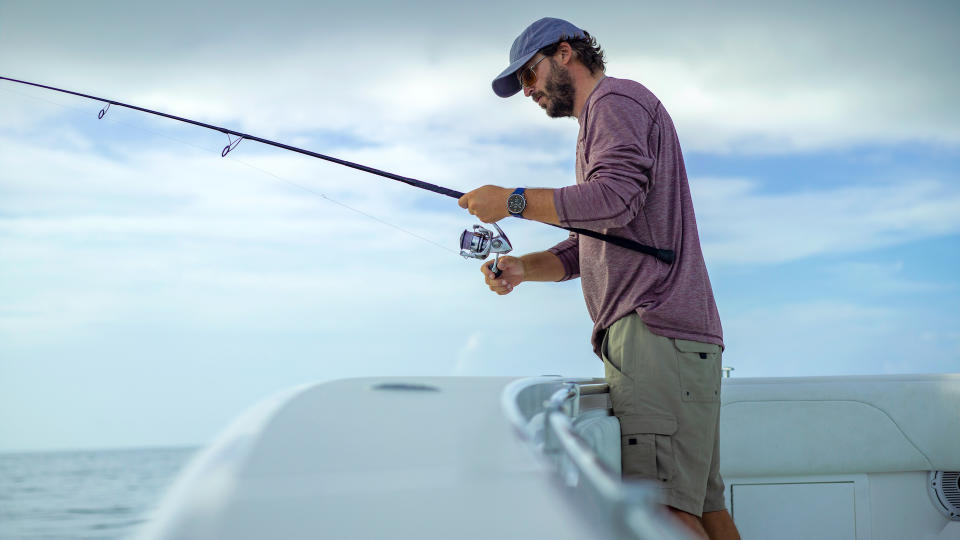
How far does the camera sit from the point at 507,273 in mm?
1723

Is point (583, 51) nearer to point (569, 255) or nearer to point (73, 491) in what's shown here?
point (569, 255)

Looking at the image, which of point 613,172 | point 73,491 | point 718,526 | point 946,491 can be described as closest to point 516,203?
point 613,172

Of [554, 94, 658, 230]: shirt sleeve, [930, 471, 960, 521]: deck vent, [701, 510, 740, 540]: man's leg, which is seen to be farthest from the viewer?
[930, 471, 960, 521]: deck vent

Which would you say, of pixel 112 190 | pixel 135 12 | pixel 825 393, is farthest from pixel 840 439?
pixel 112 190

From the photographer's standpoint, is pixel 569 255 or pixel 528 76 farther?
pixel 569 255

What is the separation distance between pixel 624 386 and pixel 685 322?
5.8 inches

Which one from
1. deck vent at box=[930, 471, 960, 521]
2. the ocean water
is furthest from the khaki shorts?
the ocean water

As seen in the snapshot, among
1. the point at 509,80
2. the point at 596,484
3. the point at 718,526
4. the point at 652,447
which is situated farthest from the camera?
the point at 509,80

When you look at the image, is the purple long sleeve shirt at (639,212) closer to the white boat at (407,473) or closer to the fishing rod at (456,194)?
the fishing rod at (456,194)

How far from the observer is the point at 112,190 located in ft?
92.9

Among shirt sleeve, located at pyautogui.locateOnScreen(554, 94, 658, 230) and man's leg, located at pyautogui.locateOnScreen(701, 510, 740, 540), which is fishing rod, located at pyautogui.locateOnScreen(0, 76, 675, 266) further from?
man's leg, located at pyautogui.locateOnScreen(701, 510, 740, 540)

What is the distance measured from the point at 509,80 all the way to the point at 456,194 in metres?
0.30

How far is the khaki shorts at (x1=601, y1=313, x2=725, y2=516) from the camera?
1285 millimetres

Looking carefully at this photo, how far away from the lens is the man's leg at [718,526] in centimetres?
140
